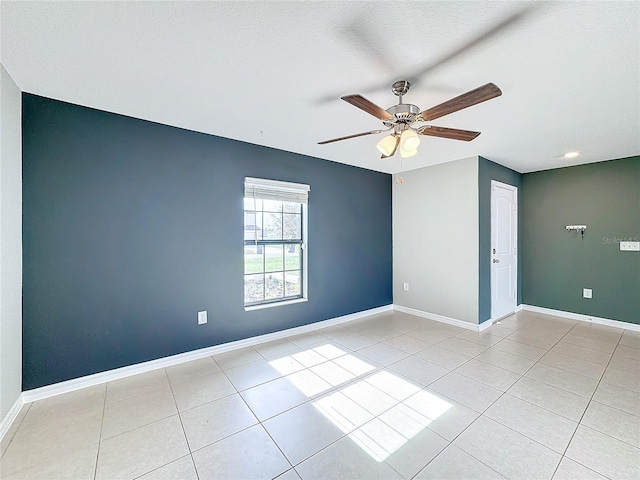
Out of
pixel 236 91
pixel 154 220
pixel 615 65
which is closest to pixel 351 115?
pixel 236 91

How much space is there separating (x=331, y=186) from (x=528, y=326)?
3.33 m

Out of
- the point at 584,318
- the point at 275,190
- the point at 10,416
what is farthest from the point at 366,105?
the point at 584,318

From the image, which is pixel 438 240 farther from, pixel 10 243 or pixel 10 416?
pixel 10 416

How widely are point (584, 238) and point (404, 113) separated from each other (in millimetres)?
4038

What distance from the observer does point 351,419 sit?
1.91 metres

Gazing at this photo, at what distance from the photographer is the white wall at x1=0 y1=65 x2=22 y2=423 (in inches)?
69.3

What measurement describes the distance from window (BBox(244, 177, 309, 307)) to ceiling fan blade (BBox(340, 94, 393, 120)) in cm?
175

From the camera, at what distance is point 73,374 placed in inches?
88.7

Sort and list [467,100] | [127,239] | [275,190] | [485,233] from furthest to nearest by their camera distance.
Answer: [485,233] < [275,190] < [127,239] < [467,100]

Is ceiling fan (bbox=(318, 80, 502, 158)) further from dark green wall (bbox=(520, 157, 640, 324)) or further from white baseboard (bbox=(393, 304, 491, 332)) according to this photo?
dark green wall (bbox=(520, 157, 640, 324))

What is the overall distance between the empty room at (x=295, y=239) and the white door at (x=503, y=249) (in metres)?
0.09

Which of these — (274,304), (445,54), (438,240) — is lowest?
(274,304)

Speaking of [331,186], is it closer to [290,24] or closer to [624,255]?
[290,24]

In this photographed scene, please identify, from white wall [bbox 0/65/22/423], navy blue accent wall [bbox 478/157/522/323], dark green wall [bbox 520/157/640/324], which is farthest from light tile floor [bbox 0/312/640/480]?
dark green wall [bbox 520/157/640/324]
